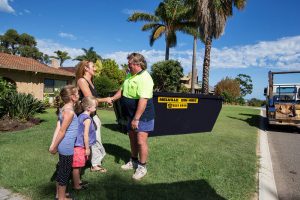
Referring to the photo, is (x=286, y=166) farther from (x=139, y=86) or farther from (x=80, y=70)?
(x=80, y=70)

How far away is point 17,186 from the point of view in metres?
4.01

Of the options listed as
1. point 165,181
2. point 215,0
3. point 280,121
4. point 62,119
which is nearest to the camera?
point 62,119

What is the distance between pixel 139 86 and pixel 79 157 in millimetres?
1342

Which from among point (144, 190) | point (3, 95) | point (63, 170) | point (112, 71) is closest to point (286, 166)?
point (144, 190)

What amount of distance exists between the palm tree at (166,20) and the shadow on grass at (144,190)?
90.9 feet

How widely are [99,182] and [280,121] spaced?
10.3m

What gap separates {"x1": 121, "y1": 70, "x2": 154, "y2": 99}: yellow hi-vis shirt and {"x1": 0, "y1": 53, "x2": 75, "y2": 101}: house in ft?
50.4

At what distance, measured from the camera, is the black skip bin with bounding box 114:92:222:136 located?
806 centimetres

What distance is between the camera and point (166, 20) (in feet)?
102

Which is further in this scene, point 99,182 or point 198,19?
point 198,19

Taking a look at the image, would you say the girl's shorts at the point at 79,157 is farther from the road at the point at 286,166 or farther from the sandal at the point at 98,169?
the road at the point at 286,166

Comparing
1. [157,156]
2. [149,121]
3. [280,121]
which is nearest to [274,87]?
[280,121]

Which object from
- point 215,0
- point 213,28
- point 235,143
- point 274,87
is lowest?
point 235,143

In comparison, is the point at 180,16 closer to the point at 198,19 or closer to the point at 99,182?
the point at 198,19
